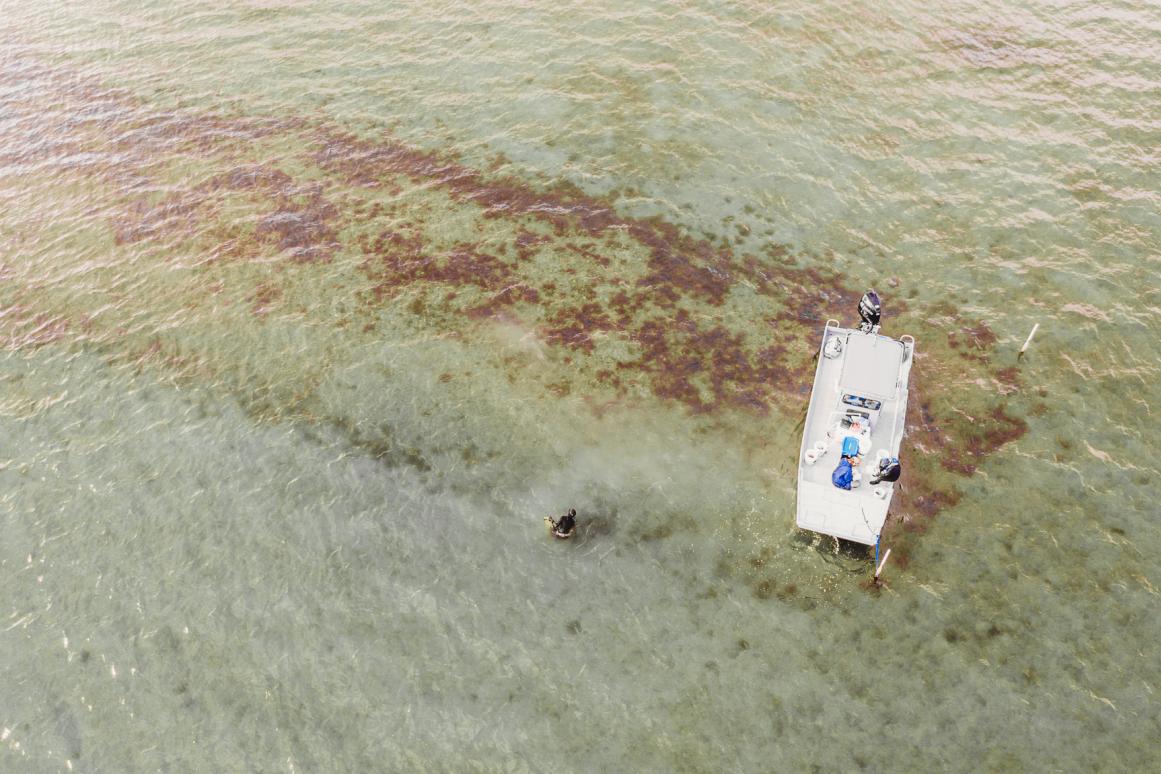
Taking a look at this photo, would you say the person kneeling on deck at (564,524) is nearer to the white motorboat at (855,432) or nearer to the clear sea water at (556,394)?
the clear sea water at (556,394)

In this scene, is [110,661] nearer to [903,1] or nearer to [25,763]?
[25,763]

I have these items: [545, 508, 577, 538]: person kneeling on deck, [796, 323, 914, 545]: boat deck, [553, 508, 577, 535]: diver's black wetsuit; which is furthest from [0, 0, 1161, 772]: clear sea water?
[796, 323, 914, 545]: boat deck

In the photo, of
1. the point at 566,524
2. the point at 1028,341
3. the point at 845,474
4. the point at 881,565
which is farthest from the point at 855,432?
the point at 566,524

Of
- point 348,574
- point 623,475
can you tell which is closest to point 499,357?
point 623,475

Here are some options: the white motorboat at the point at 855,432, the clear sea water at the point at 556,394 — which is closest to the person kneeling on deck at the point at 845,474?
the white motorboat at the point at 855,432

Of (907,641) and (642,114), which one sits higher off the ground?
(642,114)

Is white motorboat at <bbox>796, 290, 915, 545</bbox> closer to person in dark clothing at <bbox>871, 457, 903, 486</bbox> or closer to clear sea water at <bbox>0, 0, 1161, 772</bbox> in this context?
person in dark clothing at <bbox>871, 457, 903, 486</bbox>

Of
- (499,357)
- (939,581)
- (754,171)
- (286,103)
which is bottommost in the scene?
(939,581)
